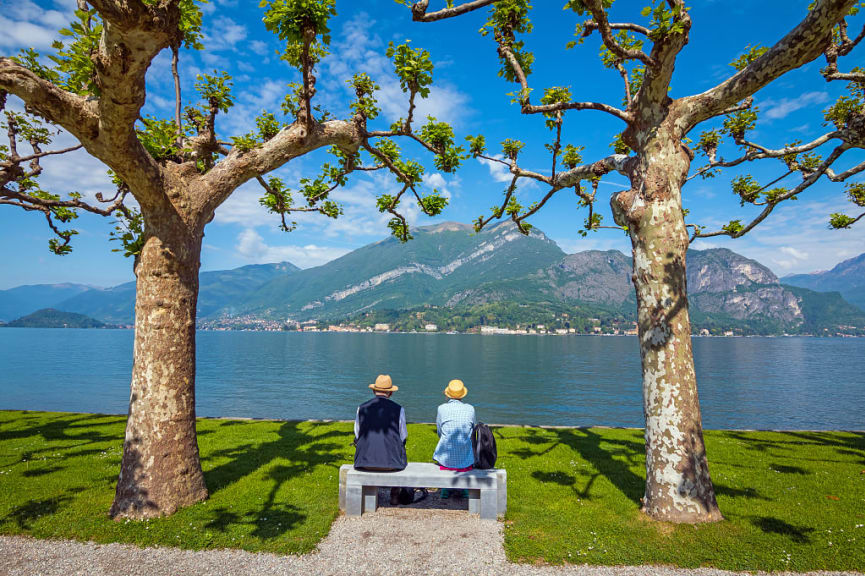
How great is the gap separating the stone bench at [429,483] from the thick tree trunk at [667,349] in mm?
2474

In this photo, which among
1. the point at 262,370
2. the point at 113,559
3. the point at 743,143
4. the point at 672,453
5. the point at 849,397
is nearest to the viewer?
the point at 113,559

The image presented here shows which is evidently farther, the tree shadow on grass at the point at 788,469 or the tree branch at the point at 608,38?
the tree shadow on grass at the point at 788,469

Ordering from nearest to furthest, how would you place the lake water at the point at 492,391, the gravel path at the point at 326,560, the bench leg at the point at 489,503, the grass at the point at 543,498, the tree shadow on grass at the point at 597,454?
the gravel path at the point at 326,560
the grass at the point at 543,498
the bench leg at the point at 489,503
the tree shadow on grass at the point at 597,454
the lake water at the point at 492,391

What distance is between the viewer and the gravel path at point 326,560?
549 centimetres

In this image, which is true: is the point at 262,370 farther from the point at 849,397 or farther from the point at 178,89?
the point at 849,397

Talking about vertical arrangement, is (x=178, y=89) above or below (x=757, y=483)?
above

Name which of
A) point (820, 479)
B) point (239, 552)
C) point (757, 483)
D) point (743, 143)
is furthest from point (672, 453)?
point (743, 143)

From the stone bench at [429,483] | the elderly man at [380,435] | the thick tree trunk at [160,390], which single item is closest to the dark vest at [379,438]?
the elderly man at [380,435]

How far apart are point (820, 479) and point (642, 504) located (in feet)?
14.6

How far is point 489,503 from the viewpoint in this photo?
23.4ft

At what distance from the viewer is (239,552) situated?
5.95 m

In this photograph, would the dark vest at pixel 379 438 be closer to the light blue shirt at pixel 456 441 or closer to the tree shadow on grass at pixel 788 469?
the light blue shirt at pixel 456 441

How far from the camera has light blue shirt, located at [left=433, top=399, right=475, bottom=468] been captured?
7244 mm

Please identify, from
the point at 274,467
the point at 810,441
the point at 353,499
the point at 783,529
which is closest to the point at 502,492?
the point at 353,499
